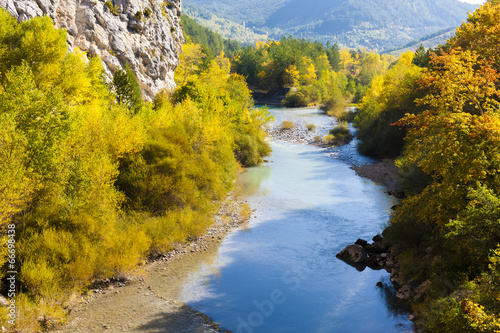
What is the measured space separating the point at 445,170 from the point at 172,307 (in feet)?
45.8

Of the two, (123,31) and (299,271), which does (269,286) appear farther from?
(123,31)

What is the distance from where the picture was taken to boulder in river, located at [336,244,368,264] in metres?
21.9

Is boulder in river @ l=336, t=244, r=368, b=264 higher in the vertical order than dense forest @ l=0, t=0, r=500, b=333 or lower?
lower

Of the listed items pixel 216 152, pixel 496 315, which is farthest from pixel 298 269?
pixel 216 152

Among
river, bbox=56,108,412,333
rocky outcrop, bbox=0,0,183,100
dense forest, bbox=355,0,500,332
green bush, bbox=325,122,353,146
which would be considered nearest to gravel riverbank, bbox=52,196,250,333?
river, bbox=56,108,412,333

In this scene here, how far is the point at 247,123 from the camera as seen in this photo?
48281 mm

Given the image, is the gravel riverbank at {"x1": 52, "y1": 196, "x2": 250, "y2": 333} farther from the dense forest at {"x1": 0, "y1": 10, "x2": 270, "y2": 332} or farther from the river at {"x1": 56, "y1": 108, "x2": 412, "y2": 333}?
the dense forest at {"x1": 0, "y1": 10, "x2": 270, "y2": 332}

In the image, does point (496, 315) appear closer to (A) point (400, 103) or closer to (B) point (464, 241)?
(B) point (464, 241)

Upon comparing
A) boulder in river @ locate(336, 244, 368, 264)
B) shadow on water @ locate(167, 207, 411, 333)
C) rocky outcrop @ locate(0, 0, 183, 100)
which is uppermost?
rocky outcrop @ locate(0, 0, 183, 100)

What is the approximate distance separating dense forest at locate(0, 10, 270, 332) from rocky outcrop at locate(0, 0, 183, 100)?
18.6 ft

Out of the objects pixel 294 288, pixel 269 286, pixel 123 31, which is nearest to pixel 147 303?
pixel 269 286

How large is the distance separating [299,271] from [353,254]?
3.69 m

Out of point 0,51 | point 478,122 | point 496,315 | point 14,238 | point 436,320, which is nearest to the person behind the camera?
point 496,315

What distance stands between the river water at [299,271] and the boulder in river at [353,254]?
0.55 m
